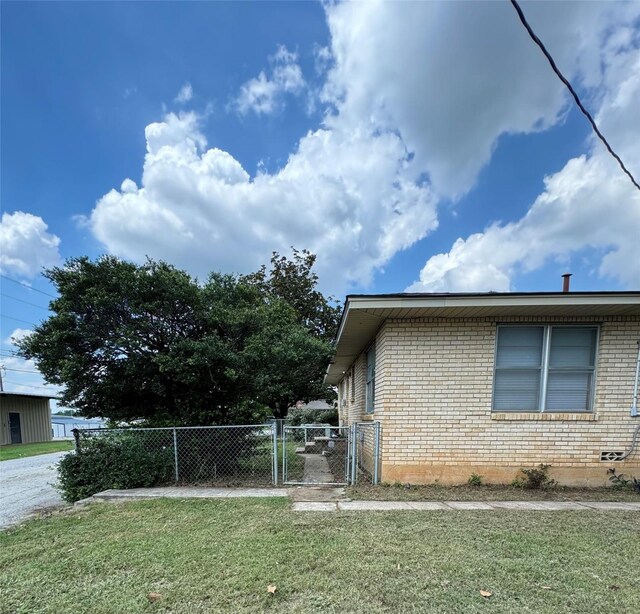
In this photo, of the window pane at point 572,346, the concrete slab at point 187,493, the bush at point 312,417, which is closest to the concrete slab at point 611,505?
the window pane at point 572,346

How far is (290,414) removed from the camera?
2164 cm

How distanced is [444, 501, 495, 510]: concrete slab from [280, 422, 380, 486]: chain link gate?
1390mm

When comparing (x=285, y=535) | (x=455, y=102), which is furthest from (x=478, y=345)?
(x=455, y=102)

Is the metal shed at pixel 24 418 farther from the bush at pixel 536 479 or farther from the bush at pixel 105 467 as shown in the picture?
the bush at pixel 536 479

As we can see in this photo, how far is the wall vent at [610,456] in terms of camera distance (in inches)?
213

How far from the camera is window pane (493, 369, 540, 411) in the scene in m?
5.61

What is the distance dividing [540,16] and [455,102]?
9.36ft

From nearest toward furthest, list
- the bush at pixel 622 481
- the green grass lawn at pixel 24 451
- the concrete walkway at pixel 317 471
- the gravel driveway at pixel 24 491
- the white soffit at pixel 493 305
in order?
the white soffit at pixel 493 305
the gravel driveway at pixel 24 491
the bush at pixel 622 481
the concrete walkway at pixel 317 471
the green grass lawn at pixel 24 451

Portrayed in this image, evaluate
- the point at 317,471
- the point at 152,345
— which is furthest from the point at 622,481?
the point at 152,345

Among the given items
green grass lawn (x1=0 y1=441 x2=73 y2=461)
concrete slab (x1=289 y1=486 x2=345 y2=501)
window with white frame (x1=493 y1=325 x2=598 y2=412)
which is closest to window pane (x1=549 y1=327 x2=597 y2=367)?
window with white frame (x1=493 y1=325 x2=598 y2=412)

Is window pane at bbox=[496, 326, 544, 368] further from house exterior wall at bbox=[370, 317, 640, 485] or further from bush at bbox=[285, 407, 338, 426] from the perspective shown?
bush at bbox=[285, 407, 338, 426]

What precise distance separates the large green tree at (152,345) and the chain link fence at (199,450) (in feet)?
1.23

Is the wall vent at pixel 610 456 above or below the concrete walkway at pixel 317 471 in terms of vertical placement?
above

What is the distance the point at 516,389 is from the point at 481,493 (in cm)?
170
